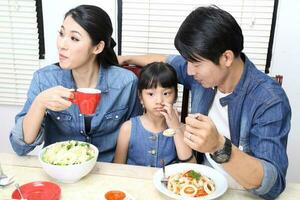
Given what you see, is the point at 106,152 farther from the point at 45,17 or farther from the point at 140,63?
the point at 45,17

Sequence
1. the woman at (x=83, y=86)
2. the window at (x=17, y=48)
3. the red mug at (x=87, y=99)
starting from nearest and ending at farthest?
the red mug at (x=87, y=99), the woman at (x=83, y=86), the window at (x=17, y=48)

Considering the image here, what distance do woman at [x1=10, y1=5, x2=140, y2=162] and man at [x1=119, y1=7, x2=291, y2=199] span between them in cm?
46

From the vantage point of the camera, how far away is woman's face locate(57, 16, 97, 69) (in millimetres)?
1531

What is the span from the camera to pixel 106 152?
1723 millimetres

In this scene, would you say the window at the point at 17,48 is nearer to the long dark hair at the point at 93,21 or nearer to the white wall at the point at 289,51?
the long dark hair at the point at 93,21

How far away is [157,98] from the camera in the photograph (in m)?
1.63

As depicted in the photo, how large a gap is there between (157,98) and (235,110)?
396 millimetres

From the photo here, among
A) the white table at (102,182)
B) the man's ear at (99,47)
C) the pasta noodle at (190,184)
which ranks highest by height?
the man's ear at (99,47)

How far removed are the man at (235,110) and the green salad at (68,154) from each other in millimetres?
417

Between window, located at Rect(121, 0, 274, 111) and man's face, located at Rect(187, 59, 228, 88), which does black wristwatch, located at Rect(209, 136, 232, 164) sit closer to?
man's face, located at Rect(187, 59, 228, 88)

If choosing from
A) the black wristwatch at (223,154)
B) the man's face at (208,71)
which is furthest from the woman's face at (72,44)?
the black wristwatch at (223,154)

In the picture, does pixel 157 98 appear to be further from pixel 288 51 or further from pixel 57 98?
pixel 288 51

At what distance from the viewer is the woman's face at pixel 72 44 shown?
1.53 m

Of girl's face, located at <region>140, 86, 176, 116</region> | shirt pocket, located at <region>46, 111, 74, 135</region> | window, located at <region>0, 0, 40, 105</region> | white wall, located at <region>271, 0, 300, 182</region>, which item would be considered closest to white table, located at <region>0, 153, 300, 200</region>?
shirt pocket, located at <region>46, 111, 74, 135</region>
